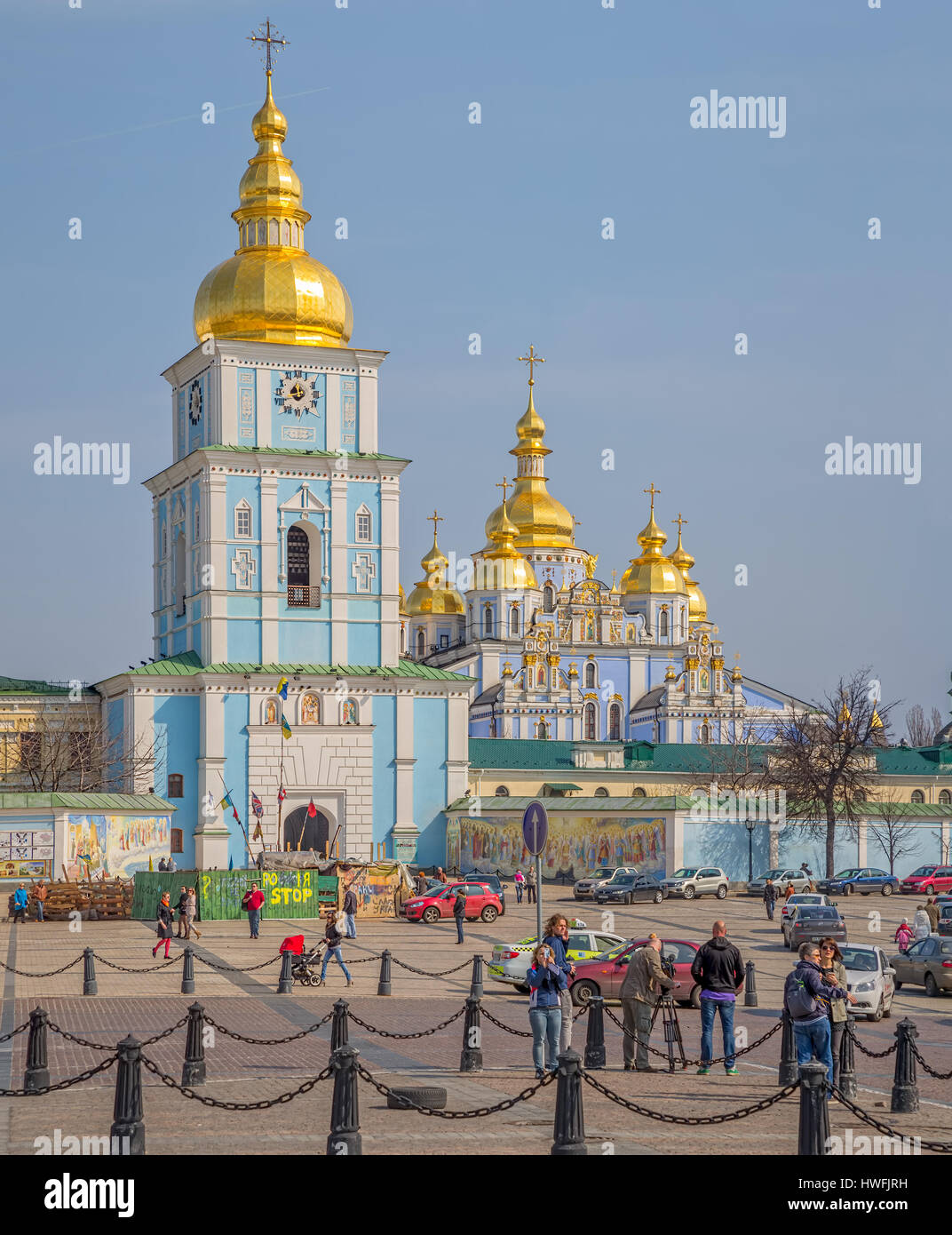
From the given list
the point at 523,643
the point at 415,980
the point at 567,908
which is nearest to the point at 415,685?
the point at 567,908

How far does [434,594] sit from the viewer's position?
113438mm

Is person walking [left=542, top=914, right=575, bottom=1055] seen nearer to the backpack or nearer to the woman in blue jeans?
the woman in blue jeans

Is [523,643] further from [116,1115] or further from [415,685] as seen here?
[116,1115]

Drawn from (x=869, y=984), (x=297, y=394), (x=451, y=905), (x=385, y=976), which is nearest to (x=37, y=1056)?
(x=385, y=976)

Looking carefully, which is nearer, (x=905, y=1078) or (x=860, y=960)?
(x=905, y=1078)

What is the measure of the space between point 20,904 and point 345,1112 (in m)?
31.5

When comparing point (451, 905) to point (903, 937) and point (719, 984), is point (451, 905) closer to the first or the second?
point (903, 937)

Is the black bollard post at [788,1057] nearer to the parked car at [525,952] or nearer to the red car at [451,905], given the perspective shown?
the parked car at [525,952]

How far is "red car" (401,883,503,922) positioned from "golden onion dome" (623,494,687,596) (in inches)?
2608

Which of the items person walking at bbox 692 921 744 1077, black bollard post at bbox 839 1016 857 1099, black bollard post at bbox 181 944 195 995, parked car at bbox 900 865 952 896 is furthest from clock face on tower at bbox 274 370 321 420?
black bollard post at bbox 839 1016 857 1099

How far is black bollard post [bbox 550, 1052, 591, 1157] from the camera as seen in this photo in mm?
13688

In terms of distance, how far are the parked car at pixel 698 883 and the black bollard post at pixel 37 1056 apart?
40.0m

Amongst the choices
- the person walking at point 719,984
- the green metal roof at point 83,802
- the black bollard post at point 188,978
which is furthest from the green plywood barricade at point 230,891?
the person walking at point 719,984

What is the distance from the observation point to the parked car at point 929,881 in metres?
59.1
